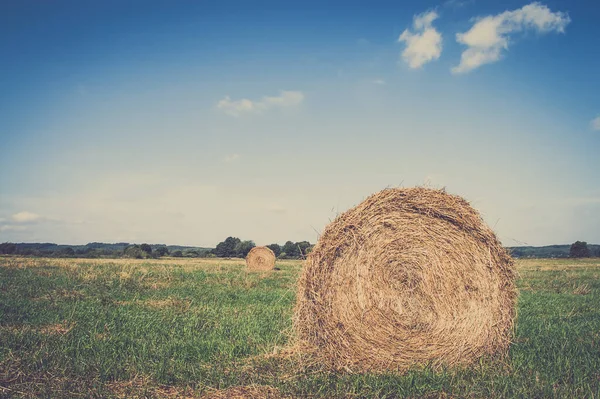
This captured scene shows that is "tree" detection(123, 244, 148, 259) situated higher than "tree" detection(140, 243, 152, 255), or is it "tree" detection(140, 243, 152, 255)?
"tree" detection(140, 243, 152, 255)

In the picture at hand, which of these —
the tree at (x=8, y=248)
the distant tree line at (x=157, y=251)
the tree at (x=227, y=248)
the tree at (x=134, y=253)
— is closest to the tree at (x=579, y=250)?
the distant tree line at (x=157, y=251)

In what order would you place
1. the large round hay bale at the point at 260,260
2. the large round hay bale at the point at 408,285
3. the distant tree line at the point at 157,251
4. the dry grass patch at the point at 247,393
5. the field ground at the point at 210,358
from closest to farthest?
1. the dry grass patch at the point at 247,393
2. the field ground at the point at 210,358
3. the large round hay bale at the point at 408,285
4. the large round hay bale at the point at 260,260
5. the distant tree line at the point at 157,251

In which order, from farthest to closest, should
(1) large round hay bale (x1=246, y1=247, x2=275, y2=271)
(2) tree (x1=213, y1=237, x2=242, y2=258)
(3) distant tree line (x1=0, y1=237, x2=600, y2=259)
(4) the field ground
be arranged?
(2) tree (x1=213, y1=237, x2=242, y2=258), (3) distant tree line (x1=0, y1=237, x2=600, y2=259), (1) large round hay bale (x1=246, y1=247, x2=275, y2=271), (4) the field ground

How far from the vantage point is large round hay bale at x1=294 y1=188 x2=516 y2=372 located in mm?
5793

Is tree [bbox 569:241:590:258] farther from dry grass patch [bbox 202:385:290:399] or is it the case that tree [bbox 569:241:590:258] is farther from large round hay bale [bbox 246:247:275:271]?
dry grass patch [bbox 202:385:290:399]

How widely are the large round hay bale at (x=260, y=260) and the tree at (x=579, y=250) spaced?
54731mm

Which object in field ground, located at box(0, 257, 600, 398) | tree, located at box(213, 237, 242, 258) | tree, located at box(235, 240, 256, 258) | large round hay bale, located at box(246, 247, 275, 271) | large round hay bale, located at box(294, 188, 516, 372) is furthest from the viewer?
tree, located at box(213, 237, 242, 258)

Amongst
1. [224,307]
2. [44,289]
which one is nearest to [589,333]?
[224,307]

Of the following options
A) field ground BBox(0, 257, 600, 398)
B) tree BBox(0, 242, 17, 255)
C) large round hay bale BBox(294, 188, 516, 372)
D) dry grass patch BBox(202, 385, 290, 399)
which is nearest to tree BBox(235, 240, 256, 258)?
tree BBox(0, 242, 17, 255)

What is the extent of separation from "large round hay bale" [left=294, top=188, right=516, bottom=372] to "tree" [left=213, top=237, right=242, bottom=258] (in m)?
64.2

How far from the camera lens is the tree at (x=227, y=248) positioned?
6919 cm

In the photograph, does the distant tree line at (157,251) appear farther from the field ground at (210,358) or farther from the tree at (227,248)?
the field ground at (210,358)

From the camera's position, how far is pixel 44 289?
12164 mm

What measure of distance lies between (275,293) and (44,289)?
259 inches
